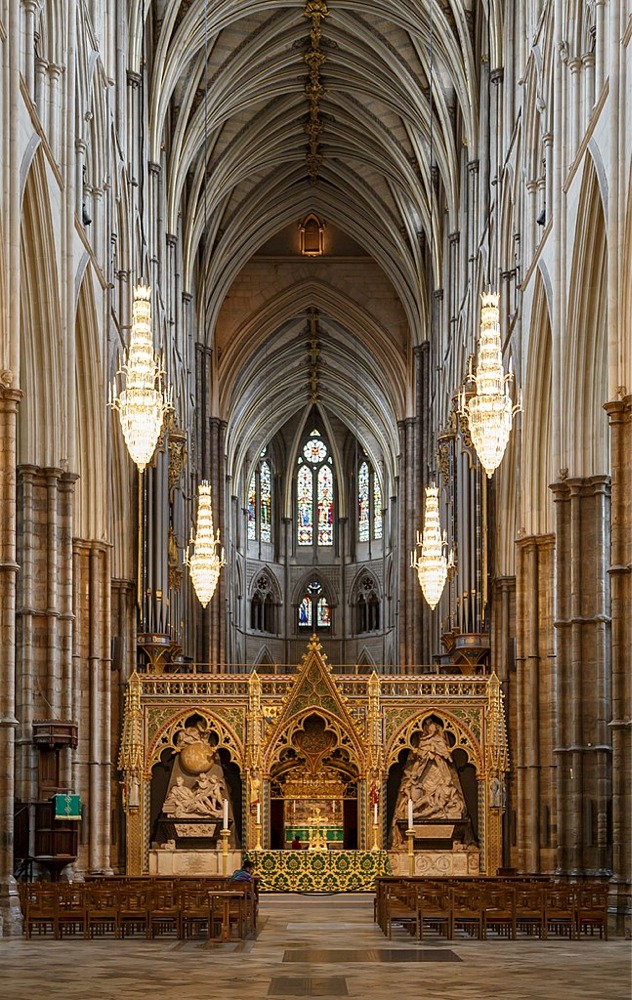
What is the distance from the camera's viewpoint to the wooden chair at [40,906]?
746 inches

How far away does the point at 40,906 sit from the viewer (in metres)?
19.1

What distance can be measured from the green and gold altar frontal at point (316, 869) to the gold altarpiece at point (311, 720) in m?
1.63

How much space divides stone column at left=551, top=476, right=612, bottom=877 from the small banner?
7793 millimetres

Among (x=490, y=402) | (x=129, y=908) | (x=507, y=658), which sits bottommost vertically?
(x=129, y=908)

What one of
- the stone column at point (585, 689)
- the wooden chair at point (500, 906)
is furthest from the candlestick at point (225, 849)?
the wooden chair at point (500, 906)

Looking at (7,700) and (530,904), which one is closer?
(530,904)

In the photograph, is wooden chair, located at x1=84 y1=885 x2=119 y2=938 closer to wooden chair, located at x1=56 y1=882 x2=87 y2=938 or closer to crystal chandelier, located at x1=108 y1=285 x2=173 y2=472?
wooden chair, located at x1=56 y1=882 x2=87 y2=938

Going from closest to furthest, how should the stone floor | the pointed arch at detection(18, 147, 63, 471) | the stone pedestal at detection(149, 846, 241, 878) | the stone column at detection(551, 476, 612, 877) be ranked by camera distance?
the stone floor → the stone column at detection(551, 476, 612, 877) → the pointed arch at detection(18, 147, 63, 471) → the stone pedestal at detection(149, 846, 241, 878)

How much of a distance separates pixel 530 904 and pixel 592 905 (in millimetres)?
766

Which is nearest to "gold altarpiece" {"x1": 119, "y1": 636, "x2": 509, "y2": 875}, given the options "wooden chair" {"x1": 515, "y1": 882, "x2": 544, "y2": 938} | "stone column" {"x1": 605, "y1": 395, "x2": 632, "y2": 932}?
"stone column" {"x1": 605, "y1": 395, "x2": 632, "y2": 932}

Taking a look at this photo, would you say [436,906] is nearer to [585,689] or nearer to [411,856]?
[585,689]

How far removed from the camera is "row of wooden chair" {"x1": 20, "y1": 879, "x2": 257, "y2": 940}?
19.0m

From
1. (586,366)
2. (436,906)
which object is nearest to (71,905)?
(436,906)

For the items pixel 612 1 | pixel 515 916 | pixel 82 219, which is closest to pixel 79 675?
pixel 82 219
